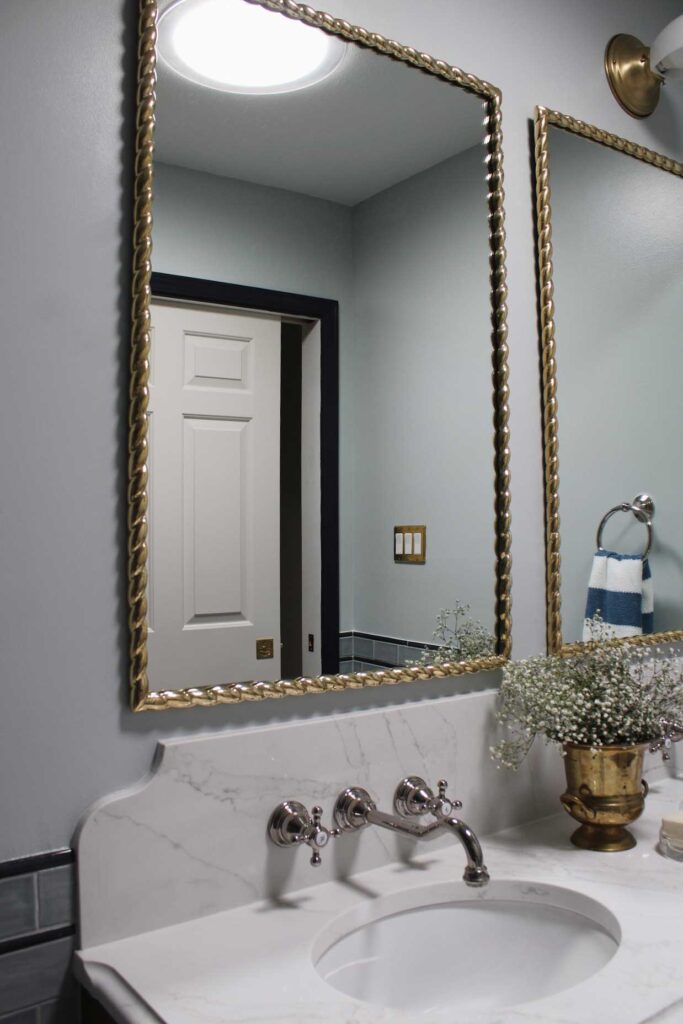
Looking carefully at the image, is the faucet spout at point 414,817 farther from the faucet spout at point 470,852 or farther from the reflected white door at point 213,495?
the reflected white door at point 213,495

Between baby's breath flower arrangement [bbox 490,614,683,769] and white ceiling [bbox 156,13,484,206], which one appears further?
baby's breath flower arrangement [bbox 490,614,683,769]

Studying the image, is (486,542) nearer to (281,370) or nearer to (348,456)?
(348,456)

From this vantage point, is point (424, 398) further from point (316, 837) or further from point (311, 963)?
point (311, 963)

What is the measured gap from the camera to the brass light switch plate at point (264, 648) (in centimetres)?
115

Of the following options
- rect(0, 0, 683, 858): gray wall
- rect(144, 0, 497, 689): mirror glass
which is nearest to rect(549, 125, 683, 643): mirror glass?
rect(144, 0, 497, 689): mirror glass

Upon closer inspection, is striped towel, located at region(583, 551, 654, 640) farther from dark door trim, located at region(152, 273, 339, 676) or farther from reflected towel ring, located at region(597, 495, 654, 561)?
dark door trim, located at region(152, 273, 339, 676)

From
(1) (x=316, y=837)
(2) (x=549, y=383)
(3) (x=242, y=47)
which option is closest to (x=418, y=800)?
(1) (x=316, y=837)

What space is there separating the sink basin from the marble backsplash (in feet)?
0.27

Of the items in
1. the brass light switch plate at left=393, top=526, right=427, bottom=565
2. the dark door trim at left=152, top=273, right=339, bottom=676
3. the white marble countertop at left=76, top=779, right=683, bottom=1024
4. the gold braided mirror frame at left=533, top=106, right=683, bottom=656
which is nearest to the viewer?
the white marble countertop at left=76, top=779, right=683, bottom=1024

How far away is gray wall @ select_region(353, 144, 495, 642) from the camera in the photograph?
1301 mm

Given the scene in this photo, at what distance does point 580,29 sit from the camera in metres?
1.65

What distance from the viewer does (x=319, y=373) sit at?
1.24 meters

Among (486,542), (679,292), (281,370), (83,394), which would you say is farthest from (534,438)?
(83,394)

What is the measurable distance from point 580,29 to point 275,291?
940 millimetres
